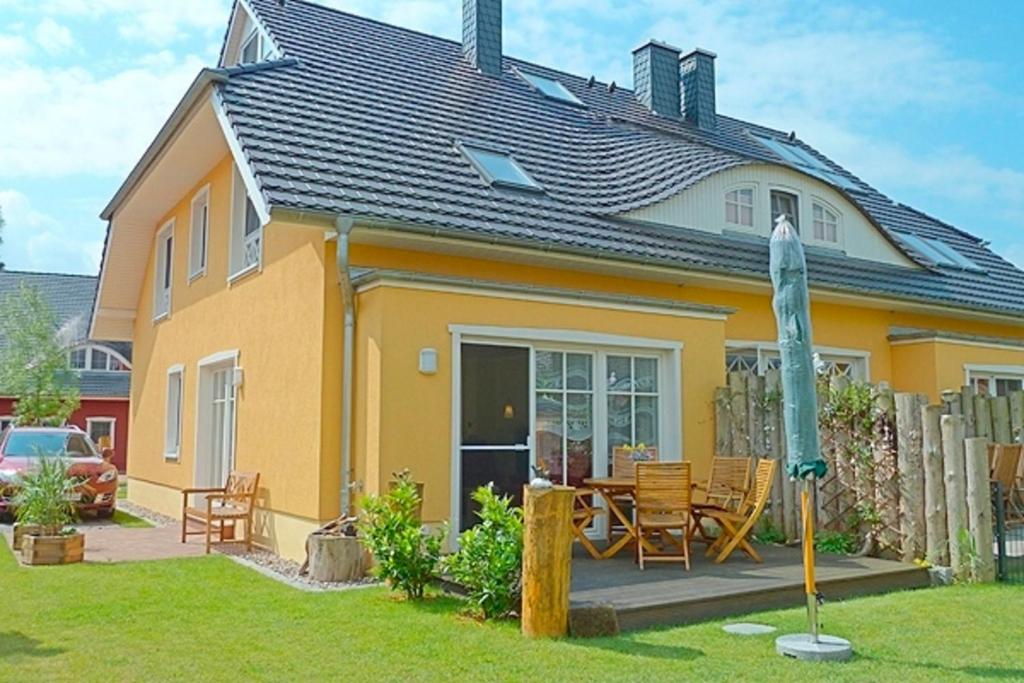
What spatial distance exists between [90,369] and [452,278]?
30.0 metres

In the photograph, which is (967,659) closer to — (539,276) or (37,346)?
(539,276)

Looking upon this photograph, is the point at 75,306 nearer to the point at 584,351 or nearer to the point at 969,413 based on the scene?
the point at 584,351

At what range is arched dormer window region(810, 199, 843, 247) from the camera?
14.5 m

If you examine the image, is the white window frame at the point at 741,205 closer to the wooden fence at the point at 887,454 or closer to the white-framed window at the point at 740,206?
the white-framed window at the point at 740,206

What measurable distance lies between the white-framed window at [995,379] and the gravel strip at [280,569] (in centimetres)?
1020

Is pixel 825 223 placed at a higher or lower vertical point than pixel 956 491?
higher

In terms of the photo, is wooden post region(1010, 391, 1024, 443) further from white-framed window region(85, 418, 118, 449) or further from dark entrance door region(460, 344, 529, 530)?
white-framed window region(85, 418, 118, 449)

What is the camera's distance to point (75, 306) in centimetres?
3800

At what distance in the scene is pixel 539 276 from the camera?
36.8ft

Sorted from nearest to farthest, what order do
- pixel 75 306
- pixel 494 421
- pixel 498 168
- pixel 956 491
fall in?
pixel 956 491 < pixel 494 421 < pixel 498 168 < pixel 75 306

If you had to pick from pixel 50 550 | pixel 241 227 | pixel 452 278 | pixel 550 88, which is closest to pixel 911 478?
pixel 452 278

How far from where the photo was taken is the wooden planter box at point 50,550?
9.52 meters

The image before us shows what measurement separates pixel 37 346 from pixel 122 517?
59.6ft

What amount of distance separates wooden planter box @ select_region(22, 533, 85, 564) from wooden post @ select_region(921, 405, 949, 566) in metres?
8.58
